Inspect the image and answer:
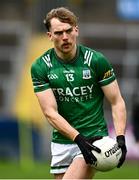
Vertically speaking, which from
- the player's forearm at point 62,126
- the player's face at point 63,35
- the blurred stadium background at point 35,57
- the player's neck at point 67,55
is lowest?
the blurred stadium background at point 35,57

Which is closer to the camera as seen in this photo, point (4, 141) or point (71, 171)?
point (71, 171)

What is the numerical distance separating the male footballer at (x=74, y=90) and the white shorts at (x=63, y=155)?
10 mm

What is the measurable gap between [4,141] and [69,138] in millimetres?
10921

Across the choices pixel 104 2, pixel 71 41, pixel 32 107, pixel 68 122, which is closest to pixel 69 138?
pixel 68 122

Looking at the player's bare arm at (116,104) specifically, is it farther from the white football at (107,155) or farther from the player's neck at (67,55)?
the player's neck at (67,55)

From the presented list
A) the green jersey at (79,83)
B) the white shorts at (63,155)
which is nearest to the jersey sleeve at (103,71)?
the green jersey at (79,83)

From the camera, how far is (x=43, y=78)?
9.20m

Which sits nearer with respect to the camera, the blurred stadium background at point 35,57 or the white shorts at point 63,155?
the white shorts at point 63,155

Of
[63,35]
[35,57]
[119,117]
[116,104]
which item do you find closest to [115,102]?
[116,104]

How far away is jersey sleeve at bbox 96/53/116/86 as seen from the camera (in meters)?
9.07

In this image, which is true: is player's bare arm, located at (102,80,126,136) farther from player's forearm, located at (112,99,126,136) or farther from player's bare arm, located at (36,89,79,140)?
player's bare arm, located at (36,89,79,140)

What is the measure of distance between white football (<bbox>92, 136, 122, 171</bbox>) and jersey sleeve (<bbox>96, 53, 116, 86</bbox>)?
0.61 m

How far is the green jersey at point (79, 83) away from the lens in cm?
910

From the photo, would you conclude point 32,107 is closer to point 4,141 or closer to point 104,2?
point 4,141
